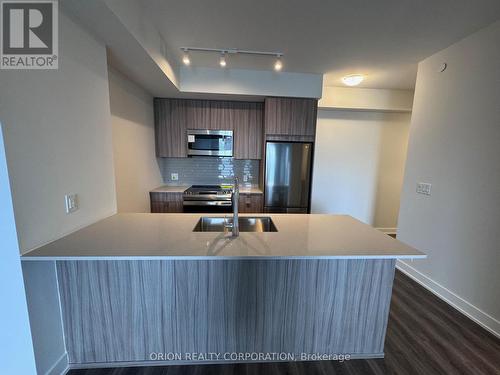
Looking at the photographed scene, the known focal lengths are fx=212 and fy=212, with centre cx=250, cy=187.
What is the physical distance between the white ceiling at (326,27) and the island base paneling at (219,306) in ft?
6.32

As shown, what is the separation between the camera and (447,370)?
148 cm

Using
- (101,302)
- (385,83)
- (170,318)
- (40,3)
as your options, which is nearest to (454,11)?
(385,83)

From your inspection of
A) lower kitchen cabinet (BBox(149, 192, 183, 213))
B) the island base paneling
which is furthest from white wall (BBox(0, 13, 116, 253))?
lower kitchen cabinet (BBox(149, 192, 183, 213))

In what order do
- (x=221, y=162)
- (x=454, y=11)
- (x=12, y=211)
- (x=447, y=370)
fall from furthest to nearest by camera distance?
(x=221, y=162), (x=454, y=11), (x=447, y=370), (x=12, y=211)

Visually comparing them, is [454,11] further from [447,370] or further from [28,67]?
[28,67]

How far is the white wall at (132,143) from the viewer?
2236 mm

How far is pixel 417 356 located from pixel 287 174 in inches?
88.3

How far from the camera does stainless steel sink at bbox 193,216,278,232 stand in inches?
75.3

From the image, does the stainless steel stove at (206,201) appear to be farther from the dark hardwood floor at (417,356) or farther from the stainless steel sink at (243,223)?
the dark hardwood floor at (417,356)

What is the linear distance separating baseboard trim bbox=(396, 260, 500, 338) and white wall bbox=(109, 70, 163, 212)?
3.56 metres

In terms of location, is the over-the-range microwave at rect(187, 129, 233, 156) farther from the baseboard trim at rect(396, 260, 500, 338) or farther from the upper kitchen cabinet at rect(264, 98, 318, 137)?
the baseboard trim at rect(396, 260, 500, 338)

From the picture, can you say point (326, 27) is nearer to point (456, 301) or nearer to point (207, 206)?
point (207, 206)

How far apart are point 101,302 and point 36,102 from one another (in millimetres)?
1238

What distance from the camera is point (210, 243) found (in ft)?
4.38
